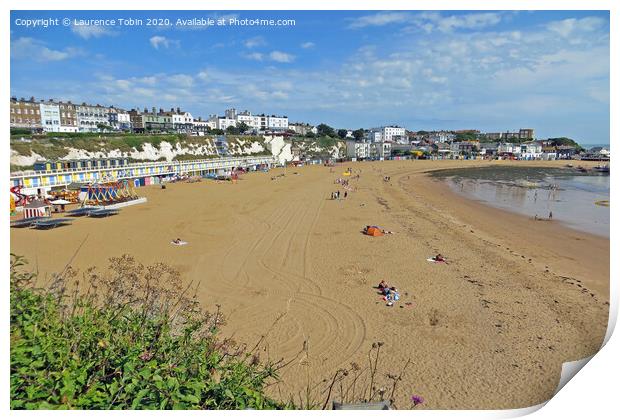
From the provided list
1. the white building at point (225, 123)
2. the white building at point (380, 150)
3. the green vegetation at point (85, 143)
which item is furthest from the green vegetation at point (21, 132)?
the white building at point (380, 150)

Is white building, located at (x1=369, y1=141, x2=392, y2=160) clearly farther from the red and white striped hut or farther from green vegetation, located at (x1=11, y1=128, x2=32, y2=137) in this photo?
the red and white striped hut

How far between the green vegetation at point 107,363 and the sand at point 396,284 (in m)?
2.39

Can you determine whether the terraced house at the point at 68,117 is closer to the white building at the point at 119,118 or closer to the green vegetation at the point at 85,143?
the green vegetation at the point at 85,143

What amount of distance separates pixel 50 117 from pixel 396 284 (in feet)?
177

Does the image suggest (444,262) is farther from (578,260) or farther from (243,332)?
(243,332)

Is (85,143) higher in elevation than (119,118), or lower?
lower

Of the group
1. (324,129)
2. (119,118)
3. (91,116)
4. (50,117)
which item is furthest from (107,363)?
(324,129)

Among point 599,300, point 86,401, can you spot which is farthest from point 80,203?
point 599,300

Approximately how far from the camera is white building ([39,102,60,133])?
4625 centimetres

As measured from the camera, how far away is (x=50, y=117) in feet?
158

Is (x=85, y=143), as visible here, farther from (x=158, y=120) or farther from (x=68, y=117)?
(x=158, y=120)

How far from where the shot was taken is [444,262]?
12383 mm

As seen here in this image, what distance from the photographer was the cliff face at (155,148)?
3319 cm
